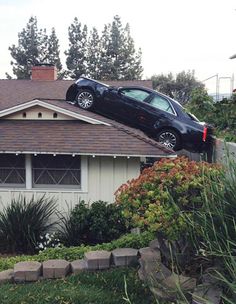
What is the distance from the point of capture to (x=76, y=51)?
48.4 metres

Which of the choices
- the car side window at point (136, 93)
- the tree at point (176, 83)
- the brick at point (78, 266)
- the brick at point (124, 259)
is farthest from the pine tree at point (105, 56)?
the brick at point (124, 259)

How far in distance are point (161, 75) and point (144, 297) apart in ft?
130

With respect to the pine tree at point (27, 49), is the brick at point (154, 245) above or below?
below

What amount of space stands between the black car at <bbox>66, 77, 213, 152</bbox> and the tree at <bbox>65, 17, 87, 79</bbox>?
116ft

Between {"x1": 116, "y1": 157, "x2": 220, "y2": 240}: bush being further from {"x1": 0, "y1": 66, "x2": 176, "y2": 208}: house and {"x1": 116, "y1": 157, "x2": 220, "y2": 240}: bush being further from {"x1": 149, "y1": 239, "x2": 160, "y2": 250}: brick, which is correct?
{"x1": 0, "y1": 66, "x2": 176, "y2": 208}: house

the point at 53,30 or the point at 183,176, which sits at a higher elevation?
the point at 53,30

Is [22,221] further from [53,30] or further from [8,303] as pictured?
[53,30]

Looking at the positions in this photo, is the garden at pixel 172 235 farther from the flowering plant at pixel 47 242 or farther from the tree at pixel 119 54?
the tree at pixel 119 54

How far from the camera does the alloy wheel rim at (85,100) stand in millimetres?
12992

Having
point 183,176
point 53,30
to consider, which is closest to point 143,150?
point 183,176

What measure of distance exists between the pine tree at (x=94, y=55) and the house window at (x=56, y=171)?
1489 inches

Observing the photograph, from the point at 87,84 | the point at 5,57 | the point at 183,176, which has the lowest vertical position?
the point at 183,176

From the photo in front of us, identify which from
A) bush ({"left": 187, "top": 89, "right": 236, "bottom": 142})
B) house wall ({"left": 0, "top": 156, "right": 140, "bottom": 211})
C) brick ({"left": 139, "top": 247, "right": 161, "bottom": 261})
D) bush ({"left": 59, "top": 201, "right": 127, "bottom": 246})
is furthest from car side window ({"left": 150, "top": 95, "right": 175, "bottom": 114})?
brick ({"left": 139, "top": 247, "right": 161, "bottom": 261})

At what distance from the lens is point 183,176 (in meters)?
4.77
